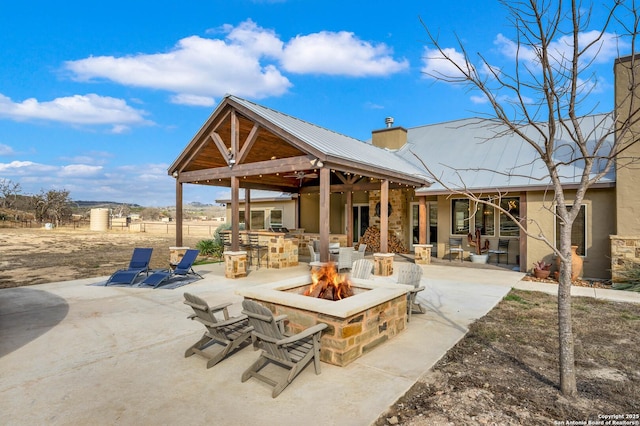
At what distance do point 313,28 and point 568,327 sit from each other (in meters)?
14.7

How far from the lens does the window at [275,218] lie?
59.4 feet

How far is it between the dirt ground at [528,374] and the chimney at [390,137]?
11425mm

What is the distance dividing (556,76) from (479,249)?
9765mm

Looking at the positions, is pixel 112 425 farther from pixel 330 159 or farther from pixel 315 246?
pixel 315 246

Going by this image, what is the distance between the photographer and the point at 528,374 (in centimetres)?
386

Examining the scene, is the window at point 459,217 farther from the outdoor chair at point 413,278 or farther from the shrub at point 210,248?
the shrub at point 210,248

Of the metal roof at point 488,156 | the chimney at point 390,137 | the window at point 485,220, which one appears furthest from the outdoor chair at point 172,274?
the chimney at point 390,137

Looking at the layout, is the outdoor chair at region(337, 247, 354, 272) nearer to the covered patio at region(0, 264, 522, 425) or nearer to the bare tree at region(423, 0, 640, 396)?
the covered patio at region(0, 264, 522, 425)

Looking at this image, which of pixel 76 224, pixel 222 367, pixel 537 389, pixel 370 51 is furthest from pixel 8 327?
pixel 76 224

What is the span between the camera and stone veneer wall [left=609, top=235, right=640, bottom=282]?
29.2 ft

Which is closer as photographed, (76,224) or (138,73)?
(138,73)

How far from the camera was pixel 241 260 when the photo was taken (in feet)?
32.7

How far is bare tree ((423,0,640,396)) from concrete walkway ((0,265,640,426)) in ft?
6.28

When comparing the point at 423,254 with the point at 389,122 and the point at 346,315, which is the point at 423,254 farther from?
the point at 346,315
